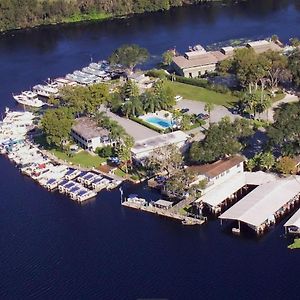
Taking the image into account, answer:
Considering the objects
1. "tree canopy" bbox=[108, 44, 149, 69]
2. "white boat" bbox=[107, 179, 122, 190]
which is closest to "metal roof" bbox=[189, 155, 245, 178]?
"white boat" bbox=[107, 179, 122, 190]

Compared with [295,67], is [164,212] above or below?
below

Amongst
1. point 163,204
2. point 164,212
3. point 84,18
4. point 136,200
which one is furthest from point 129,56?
point 84,18

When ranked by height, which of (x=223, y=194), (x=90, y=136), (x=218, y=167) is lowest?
(x=223, y=194)

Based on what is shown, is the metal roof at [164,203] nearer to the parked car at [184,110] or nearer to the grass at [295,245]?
the grass at [295,245]

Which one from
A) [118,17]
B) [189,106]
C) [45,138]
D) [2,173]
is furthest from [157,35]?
[2,173]

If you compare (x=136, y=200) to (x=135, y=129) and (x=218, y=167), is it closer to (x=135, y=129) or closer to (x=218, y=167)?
(x=218, y=167)

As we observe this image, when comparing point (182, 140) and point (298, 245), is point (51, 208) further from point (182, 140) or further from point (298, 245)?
point (298, 245)
